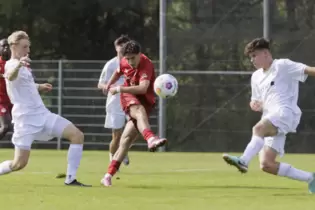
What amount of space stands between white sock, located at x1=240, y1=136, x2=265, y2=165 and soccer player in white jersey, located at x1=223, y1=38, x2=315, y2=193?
7 cm

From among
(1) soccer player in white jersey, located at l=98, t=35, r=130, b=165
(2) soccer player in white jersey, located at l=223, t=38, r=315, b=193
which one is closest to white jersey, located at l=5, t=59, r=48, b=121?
(2) soccer player in white jersey, located at l=223, t=38, r=315, b=193

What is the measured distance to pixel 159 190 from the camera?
13133 mm

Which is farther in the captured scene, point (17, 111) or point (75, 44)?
point (75, 44)

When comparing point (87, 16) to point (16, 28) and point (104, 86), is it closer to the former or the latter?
point (16, 28)

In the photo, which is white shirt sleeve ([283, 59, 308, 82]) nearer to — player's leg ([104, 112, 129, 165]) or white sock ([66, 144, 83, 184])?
white sock ([66, 144, 83, 184])

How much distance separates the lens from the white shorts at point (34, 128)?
43.5 feet

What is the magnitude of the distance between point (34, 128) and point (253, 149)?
108 inches

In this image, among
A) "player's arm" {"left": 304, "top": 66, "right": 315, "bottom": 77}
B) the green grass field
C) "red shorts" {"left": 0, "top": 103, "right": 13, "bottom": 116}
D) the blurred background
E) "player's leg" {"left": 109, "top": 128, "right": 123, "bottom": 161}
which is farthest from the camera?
the blurred background

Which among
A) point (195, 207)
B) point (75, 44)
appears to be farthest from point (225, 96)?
point (195, 207)

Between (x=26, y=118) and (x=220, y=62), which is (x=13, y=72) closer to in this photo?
(x=26, y=118)

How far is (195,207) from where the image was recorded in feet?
35.6

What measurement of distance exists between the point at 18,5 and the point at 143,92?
18280 millimetres

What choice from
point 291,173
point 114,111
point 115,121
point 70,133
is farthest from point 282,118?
point 114,111

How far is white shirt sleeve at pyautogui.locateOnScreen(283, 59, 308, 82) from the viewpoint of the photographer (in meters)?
12.7
